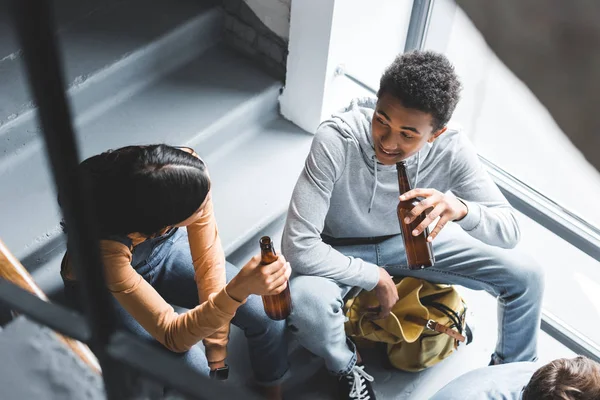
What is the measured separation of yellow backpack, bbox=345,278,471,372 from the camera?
1.83m

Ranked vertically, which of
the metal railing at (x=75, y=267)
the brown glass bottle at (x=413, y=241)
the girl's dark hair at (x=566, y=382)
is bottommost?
the brown glass bottle at (x=413, y=241)

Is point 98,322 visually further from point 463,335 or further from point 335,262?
point 463,335

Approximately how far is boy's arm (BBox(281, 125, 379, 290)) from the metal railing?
1165 millimetres

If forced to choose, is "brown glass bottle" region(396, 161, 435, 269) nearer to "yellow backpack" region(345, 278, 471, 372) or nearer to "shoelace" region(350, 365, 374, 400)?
"yellow backpack" region(345, 278, 471, 372)

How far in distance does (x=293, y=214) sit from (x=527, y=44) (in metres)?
1.41

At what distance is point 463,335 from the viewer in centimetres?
192

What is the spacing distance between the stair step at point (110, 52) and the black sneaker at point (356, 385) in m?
1.16

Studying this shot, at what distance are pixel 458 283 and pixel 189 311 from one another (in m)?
0.73

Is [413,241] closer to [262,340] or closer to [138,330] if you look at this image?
[262,340]


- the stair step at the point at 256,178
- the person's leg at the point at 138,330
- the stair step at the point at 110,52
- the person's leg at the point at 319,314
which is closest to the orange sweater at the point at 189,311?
the person's leg at the point at 138,330

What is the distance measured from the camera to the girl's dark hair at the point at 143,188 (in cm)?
144

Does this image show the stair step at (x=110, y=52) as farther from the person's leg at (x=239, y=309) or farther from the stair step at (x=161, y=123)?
the person's leg at (x=239, y=309)

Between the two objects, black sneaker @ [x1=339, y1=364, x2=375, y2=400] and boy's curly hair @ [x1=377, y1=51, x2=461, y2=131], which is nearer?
boy's curly hair @ [x1=377, y1=51, x2=461, y2=131]

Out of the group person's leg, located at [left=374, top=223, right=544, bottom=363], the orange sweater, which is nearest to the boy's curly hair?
person's leg, located at [left=374, top=223, right=544, bottom=363]
